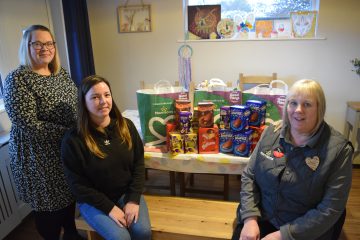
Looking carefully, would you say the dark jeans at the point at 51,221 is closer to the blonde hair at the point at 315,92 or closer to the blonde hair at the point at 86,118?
the blonde hair at the point at 86,118

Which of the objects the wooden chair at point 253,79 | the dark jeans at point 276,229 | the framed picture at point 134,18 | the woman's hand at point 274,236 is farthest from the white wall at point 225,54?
the woman's hand at point 274,236

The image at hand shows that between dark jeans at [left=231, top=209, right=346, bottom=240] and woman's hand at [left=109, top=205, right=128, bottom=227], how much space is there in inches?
22.7

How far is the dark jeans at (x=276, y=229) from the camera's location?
1.30m

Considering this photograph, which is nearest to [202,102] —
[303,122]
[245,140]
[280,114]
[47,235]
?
[245,140]

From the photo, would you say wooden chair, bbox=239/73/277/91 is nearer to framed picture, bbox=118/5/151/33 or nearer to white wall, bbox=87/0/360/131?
white wall, bbox=87/0/360/131

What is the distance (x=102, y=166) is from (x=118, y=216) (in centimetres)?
27

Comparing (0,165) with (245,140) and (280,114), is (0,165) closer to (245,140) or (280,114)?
(245,140)

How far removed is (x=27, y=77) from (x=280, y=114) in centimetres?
139

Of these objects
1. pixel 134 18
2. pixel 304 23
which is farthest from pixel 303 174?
pixel 134 18

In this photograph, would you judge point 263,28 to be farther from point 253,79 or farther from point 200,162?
point 200,162

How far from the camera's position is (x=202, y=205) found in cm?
176

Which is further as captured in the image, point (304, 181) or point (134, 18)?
point (134, 18)

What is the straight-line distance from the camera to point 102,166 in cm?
147

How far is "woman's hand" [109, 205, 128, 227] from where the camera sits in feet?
4.78
